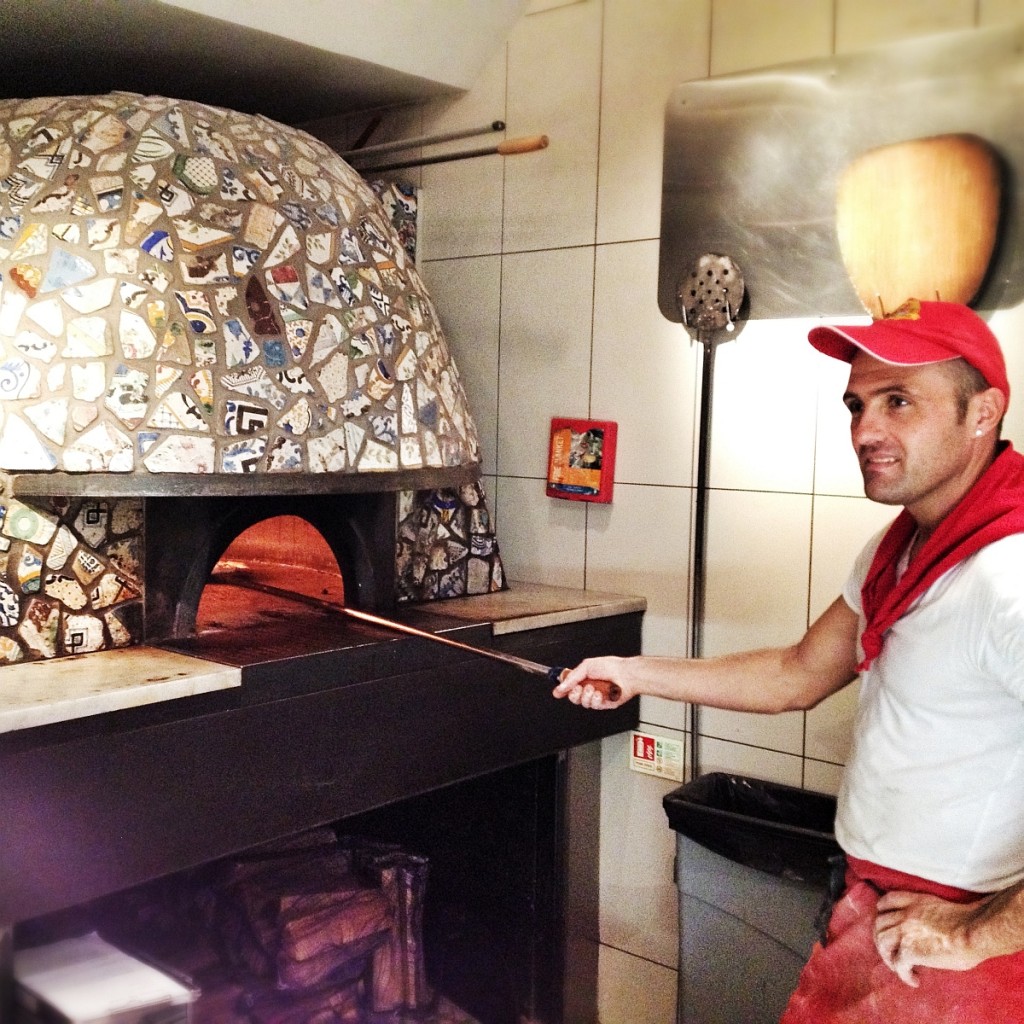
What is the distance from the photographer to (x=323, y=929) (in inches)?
94.0

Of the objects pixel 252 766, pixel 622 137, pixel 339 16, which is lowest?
pixel 252 766

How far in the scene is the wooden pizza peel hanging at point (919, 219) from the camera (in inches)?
79.6

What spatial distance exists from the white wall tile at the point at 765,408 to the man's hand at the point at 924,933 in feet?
3.44

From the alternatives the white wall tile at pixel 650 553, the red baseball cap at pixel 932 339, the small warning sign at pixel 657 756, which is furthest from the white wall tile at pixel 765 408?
the red baseball cap at pixel 932 339

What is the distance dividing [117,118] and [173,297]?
16.0 inches

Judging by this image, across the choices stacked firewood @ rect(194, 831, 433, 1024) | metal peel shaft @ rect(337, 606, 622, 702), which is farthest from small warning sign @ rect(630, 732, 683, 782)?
stacked firewood @ rect(194, 831, 433, 1024)

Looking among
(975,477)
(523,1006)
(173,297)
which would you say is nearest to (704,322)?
(975,477)

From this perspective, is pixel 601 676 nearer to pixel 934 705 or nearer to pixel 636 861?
pixel 934 705

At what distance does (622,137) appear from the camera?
8.29 ft

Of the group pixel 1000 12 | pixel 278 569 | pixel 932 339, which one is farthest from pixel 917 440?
Result: pixel 278 569

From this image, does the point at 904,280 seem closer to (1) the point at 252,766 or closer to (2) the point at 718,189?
(2) the point at 718,189

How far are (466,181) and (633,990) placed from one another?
215cm

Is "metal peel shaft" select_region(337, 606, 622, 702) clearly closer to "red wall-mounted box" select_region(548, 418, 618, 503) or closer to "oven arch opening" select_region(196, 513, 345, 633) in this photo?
"oven arch opening" select_region(196, 513, 345, 633)

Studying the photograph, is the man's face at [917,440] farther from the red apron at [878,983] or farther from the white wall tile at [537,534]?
the white wall tile at [537,534]
